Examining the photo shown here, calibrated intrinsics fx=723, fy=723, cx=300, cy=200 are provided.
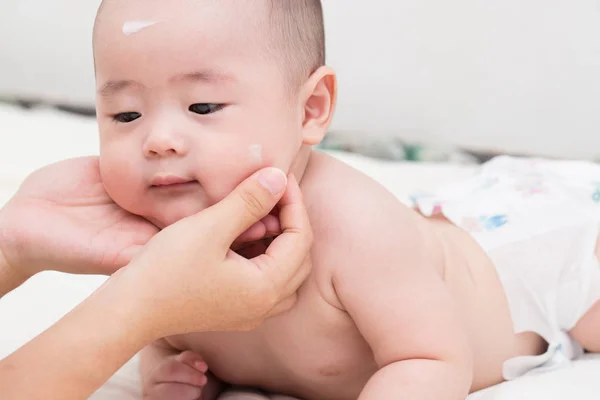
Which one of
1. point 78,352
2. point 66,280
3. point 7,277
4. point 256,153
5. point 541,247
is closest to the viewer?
point 78,352

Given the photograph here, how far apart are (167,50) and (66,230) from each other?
0.84 feet

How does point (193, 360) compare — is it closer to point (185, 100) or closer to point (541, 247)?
point (185, 100)

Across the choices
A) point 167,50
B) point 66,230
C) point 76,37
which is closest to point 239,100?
point 167,50

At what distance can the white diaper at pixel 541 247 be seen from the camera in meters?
1.04

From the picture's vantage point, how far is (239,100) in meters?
0.75

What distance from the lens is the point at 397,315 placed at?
80cm

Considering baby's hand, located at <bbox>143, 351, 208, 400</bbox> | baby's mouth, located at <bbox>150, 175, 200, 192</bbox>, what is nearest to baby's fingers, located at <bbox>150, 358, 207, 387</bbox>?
baby's hand, located at <bbox>143, 351, 208, 400</bbox>

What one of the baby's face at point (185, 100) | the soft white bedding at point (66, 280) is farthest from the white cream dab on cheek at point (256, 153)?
the soft white bedding at point (66, 280)

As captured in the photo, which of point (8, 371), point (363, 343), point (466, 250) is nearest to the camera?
point (8, 371)

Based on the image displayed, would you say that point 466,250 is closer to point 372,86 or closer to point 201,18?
point 201,18

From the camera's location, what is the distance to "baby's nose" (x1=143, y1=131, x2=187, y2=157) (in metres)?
0.72

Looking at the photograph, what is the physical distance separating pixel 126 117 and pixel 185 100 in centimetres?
8

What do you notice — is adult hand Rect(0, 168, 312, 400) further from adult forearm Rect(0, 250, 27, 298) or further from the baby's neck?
adult forearm Rect(0, 250, 27, 298)

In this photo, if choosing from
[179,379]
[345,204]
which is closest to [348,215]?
[345,204]
